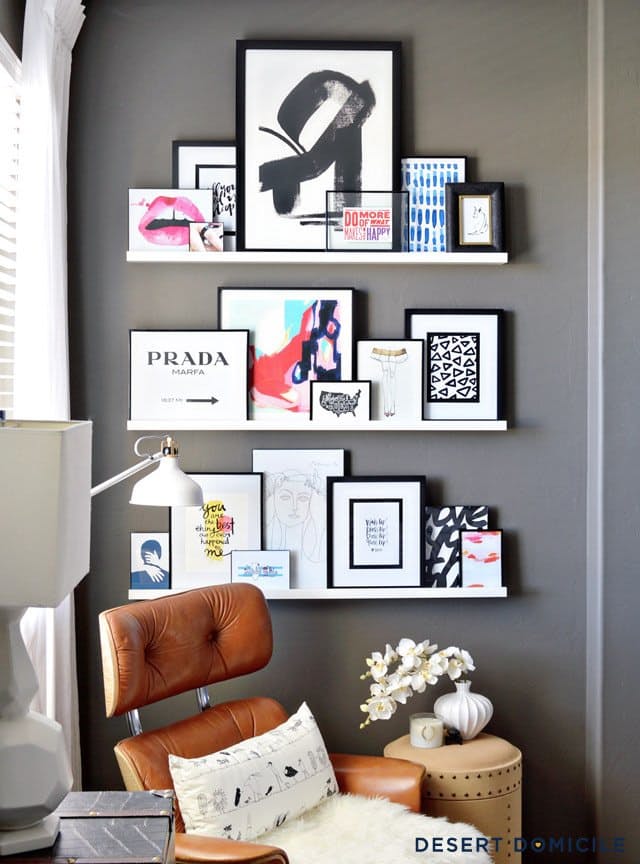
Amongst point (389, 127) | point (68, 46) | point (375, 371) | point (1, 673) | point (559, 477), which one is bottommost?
point (1, 673)

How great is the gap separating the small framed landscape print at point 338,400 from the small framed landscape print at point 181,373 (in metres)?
0.25

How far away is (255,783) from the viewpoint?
7.73 ft

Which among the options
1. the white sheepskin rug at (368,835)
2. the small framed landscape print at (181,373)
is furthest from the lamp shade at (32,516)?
the small framed landscape print at (181,373)

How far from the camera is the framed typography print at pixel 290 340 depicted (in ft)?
9.70

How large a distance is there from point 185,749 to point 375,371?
1261 mm

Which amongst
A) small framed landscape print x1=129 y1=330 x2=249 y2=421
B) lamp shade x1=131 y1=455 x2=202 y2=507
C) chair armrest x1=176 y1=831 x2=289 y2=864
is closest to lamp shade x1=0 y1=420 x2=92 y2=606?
chair armrest x1=176 y1=831 x2=289 y2=864

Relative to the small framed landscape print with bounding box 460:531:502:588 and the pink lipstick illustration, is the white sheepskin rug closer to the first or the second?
the small framed landscape print with bounding box 460:531:502:588

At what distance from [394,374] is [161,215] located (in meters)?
0.88

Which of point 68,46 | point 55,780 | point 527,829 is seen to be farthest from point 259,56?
point 527,829

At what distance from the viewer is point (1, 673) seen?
4.75 ft

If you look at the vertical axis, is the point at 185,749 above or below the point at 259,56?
below

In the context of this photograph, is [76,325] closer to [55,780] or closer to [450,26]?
[450,26]

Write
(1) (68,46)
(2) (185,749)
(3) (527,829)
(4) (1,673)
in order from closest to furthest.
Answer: (4) (1,673)
(2) (185,749)
(1) (68,46)
(3) (527,829)

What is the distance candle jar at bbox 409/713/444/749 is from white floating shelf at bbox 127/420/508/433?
0.88 m
